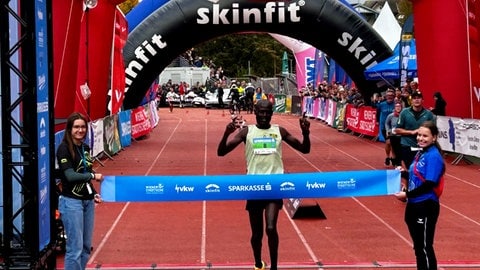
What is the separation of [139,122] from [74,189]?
17.9 m

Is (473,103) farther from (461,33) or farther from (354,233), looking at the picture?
(354,233)

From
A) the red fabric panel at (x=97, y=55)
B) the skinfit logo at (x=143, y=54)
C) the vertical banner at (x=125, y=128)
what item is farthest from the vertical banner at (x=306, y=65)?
the red fabric panel at (x=97, y=55)

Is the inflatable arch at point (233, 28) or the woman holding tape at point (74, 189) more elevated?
the inflatable arch at point (233, 28)

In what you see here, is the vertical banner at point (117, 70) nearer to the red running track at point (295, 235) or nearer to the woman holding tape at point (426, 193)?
the red running track at point (295, 235)

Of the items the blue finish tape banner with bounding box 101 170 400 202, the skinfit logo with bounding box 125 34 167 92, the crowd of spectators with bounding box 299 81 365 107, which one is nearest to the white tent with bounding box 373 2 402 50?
the crowd of spectators with bounding box 299 81 365 107

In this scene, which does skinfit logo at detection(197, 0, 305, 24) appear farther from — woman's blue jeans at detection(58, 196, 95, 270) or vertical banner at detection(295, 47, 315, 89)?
vertical banner at detection(295, 47, 315, 89)

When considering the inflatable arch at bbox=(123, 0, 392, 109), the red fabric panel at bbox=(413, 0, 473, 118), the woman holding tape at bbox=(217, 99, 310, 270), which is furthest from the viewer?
the inflatable arch at bbox=(123, 0, 392, 109)

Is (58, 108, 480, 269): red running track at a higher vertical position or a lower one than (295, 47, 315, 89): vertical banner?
lower

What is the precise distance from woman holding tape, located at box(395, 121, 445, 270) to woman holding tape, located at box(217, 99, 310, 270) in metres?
1.15

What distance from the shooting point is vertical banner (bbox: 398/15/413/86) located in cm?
2123

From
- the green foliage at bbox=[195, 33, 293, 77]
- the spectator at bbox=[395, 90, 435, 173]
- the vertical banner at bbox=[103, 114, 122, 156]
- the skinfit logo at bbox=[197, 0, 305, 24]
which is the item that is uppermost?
the green foliage at bbox=[195, 33, 293, 77]

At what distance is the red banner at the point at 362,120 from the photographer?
898 inches

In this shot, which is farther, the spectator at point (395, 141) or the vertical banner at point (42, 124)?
the spectator at point (395, 141)

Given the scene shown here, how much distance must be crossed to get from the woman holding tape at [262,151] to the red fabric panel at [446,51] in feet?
35.0
